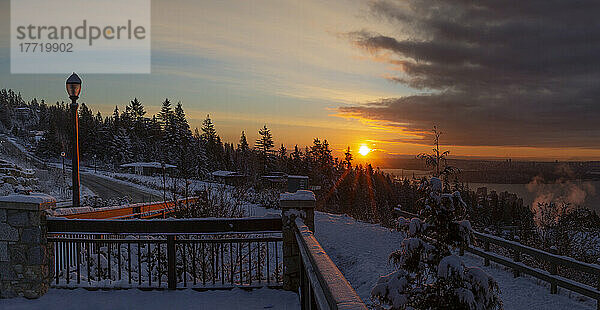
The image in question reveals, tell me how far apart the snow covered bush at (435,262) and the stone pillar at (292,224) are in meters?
1.28

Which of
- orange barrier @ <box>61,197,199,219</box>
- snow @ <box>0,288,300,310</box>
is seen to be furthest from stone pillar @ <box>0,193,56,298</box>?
orange barrier @ <box>61,197,199,219</box>

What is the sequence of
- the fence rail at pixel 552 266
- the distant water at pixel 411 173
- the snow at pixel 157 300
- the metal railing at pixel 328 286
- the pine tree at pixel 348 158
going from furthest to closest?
the pine tree at pixel 348 158
the fence rail at pixel 552 266
the distant water at pixel 411 173
the snow at pixel 157 300
the metal railing at pixel 328 286

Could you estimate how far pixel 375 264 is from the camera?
13.7 m

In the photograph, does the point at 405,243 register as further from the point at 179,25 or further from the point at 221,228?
the point at 179,25

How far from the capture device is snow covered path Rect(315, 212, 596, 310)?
32.7ft

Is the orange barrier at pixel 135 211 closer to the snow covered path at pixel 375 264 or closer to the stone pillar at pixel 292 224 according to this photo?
the snow covered path at pixel 375 264

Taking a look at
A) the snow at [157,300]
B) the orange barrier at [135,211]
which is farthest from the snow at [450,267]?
the orange barrier at [135,211]

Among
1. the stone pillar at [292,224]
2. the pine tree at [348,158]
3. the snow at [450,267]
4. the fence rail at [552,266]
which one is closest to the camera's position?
the snow at [450,267]

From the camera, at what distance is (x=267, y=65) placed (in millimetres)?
13781

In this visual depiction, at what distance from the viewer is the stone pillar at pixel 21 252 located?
5820 millimetres

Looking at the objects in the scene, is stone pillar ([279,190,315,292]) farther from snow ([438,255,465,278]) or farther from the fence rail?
the fence rail

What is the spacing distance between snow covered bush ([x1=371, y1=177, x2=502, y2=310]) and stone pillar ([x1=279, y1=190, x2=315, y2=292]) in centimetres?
128

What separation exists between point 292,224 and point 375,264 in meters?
8.91

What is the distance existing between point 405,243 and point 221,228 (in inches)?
111
